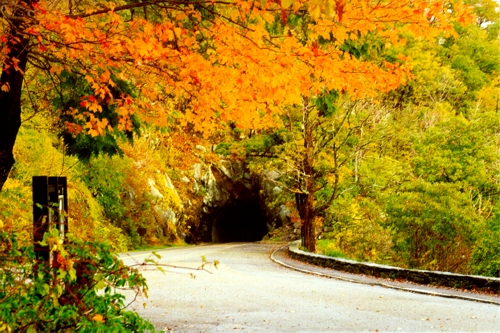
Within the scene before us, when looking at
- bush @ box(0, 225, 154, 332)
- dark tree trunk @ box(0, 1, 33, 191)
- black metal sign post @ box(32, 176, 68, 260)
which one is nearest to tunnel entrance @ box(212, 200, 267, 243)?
dark tree trunk @ box(0, 1, 33, 191)

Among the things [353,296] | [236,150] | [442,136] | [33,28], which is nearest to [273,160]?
[236,150]

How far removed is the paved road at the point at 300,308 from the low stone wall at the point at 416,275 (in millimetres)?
1216

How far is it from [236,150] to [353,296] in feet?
46.3

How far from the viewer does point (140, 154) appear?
3122 centimetres

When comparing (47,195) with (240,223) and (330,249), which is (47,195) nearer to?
(330,249)

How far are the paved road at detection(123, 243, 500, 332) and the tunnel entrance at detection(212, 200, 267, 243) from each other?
33.3 meters

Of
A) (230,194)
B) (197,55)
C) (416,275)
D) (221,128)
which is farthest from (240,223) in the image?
(197,55)

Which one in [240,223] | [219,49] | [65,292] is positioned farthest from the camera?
[240,223]

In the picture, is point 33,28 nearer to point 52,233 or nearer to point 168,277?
point 52,233

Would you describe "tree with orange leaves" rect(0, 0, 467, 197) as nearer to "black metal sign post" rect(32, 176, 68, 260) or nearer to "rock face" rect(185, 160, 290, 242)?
"black metal sign post" rect(32, 176, 68, 260)

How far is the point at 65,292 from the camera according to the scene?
5039 mm

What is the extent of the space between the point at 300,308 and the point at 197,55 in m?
5.43

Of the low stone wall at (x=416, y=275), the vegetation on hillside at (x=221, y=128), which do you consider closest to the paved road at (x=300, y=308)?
the low stone wall at (x=416, y=275)

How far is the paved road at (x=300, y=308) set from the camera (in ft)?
28.4
